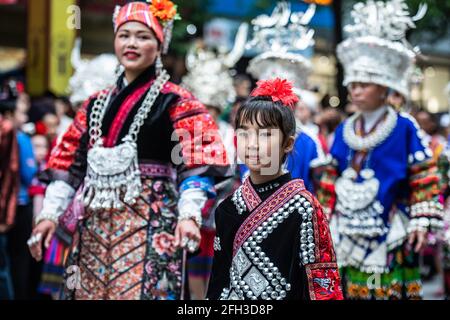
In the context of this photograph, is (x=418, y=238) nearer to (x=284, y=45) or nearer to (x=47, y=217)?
(x=284, y=45)

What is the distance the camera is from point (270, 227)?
373 cm

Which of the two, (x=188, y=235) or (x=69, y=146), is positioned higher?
(x=69, y=146)

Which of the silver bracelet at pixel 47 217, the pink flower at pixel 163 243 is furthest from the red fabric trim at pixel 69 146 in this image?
the pink flower at pixel 163 243

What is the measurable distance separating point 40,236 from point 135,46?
1.15 metres

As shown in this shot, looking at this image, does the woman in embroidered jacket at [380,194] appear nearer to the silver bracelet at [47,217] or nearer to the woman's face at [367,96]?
the woman's face at [367,96]

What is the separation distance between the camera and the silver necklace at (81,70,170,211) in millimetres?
4793

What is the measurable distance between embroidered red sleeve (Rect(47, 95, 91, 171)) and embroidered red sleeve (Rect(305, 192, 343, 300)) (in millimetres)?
1796

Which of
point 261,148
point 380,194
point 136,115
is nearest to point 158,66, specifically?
point 136,115

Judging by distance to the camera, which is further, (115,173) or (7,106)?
(7,106)

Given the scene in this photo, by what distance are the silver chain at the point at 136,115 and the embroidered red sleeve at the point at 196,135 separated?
136 mm

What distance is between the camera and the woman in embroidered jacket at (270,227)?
144 inches

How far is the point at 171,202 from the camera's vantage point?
16.1 feet
